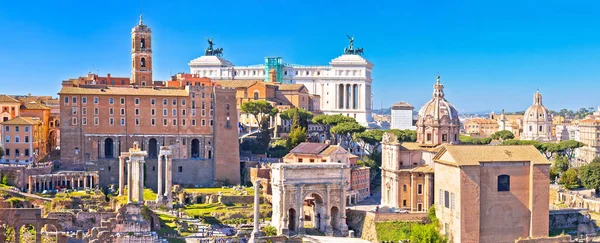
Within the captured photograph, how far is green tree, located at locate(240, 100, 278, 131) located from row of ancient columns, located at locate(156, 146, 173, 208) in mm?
16644

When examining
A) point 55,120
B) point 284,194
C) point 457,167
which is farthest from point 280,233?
point 55,120

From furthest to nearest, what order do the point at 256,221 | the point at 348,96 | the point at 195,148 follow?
1. the point at 348,96
2. the point at 195,148
3. the point at 256,221

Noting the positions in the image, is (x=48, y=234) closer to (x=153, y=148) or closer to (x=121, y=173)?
(x=121, y=173)

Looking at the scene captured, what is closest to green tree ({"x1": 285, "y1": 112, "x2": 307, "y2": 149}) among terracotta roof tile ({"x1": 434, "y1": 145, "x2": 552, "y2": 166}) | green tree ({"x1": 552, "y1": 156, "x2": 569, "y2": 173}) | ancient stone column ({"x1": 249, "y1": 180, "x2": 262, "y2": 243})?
ancient stone column ({"x1": 249, "y1": 180, "x2": 262, "y2": 243})

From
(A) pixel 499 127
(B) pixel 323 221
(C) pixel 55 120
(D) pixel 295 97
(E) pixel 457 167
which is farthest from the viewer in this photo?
(A) pixel 499 127

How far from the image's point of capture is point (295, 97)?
95.8 metres

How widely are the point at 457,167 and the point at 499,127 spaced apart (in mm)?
97121

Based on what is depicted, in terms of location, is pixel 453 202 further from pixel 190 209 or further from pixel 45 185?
pixel 45 185

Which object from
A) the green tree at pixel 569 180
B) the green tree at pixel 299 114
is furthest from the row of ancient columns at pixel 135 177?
the green tree at pixel 569 180

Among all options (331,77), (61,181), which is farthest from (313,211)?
(331,77)

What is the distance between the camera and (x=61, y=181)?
212 ft

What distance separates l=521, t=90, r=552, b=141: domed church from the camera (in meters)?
115

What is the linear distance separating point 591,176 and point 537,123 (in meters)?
42.3

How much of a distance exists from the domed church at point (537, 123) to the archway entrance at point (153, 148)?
62.5 m
